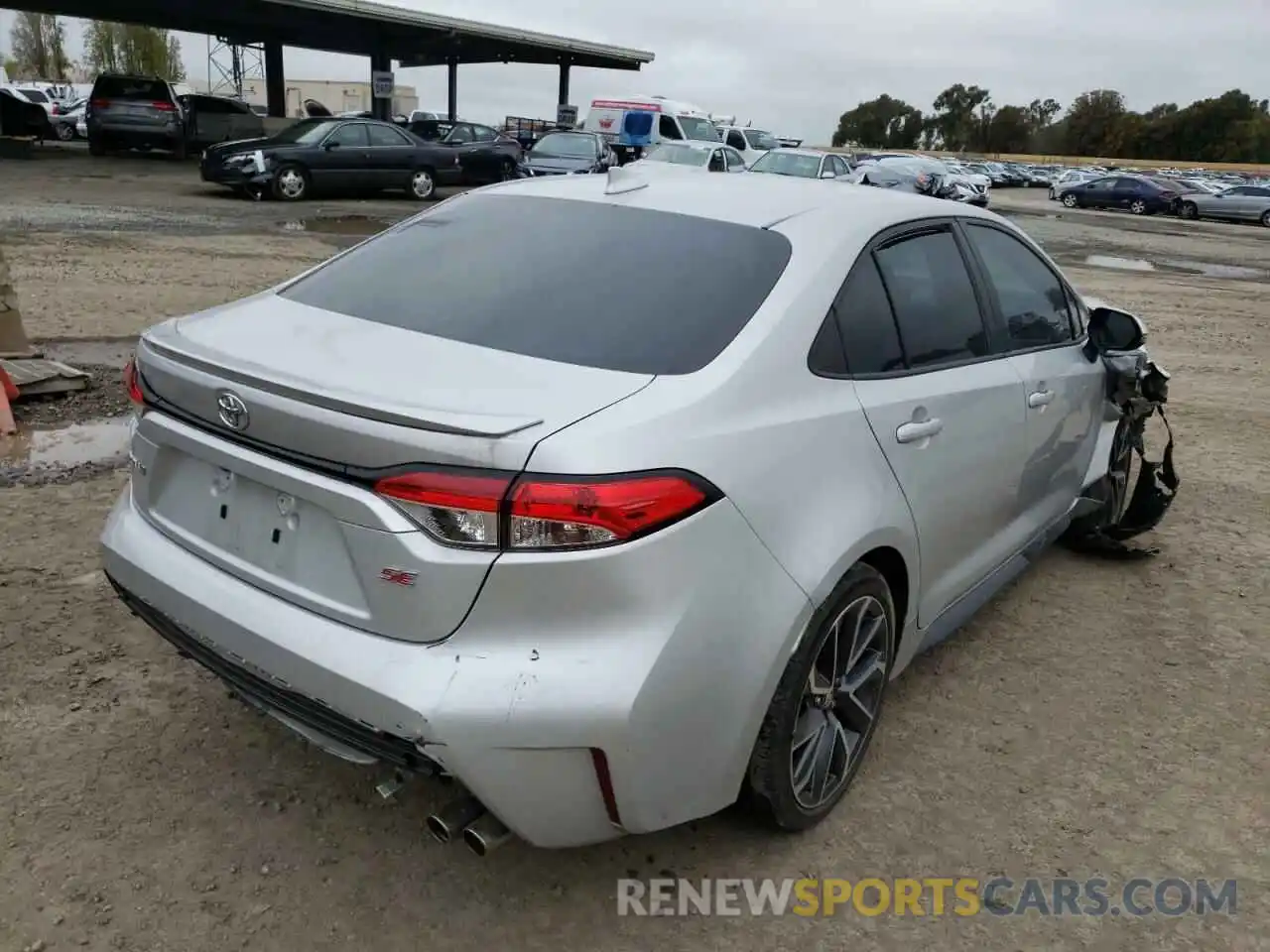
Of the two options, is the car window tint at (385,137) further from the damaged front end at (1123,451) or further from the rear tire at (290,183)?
the damaged front end at (1123,451)

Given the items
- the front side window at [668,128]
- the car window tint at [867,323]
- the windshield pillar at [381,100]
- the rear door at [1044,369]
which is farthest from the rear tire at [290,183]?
the car window tint at [867,323]

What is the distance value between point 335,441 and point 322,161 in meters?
17.5

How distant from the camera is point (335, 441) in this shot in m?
2.13

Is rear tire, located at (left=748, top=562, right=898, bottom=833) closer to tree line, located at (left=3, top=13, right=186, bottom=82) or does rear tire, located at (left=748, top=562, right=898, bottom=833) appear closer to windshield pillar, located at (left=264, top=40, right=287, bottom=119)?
windshield pillar, located at (left=264, top=40, right=287, bottom=119)

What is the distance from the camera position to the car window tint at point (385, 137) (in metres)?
18.8

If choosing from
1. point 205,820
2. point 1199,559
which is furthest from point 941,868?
point 1199,559

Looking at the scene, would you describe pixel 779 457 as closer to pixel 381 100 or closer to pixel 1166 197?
pixel 381 100

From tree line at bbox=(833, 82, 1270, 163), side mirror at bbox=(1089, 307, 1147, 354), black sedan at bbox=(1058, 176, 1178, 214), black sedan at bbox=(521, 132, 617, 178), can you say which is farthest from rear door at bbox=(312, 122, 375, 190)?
tree line at bbox=(833, 82, 1270, 163)

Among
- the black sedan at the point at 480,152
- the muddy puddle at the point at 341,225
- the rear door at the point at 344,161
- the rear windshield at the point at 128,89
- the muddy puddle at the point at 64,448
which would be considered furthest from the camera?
the rear windshield at the point at 128,89

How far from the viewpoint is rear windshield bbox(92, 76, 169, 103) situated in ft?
79.8

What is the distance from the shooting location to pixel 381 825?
2744 millimetres

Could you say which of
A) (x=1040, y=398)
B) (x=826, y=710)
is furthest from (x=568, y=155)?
(x=826, y=710)

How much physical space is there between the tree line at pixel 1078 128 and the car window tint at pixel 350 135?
87728 millimetres

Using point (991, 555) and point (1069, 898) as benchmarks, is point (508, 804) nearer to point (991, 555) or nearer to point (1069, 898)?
point (1069, 898)
